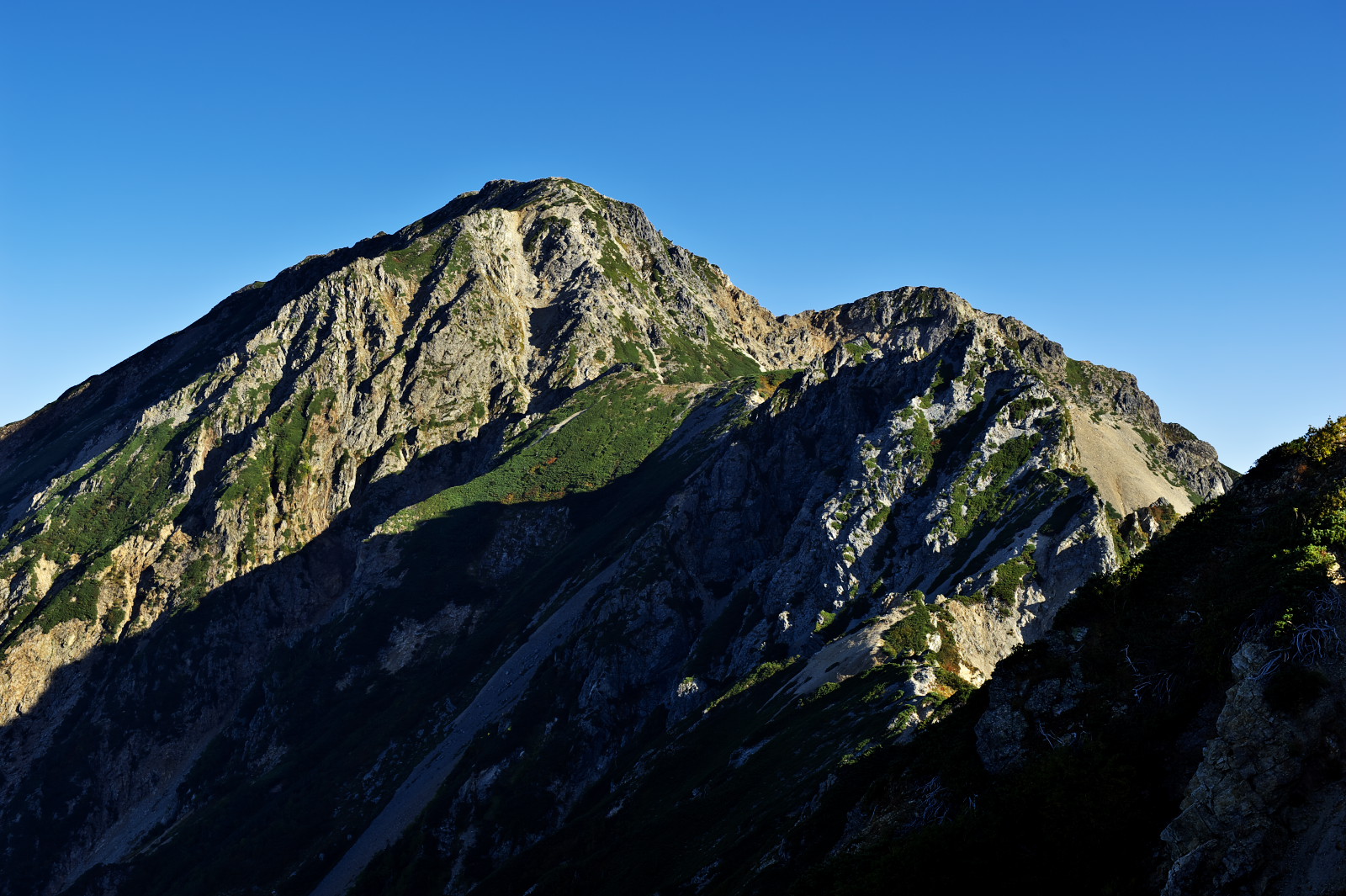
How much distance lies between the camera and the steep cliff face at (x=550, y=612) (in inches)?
3083

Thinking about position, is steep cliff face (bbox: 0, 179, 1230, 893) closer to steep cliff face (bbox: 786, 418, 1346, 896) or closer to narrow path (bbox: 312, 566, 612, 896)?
narrow path (bbox: 312, 566, 612, 896)

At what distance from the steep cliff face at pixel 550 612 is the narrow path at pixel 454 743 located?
516 millimetres

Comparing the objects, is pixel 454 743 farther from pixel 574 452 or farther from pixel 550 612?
pixel 574 452

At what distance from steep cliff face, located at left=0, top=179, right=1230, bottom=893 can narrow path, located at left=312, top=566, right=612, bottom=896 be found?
1.69 feet

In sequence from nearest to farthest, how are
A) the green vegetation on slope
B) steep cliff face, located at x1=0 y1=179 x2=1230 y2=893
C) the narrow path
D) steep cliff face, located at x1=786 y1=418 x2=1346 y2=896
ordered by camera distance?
steep cliff face, located at x1=786 y1=418 x2=1346 y2=896 → steep cliff face, located at x1=0 y1=179 x2=1230 y2=893 → the narrow path → the green vegetation on slope

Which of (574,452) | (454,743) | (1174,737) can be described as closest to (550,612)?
(454,743)

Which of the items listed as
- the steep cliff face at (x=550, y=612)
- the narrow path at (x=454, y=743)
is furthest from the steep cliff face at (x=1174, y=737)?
the narrow path at (x=454, y=743)

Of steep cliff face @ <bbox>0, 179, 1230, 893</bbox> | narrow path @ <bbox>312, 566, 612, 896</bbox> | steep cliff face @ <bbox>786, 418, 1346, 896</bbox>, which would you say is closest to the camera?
steep cliff face @ <bbox>786, 418, 1346, 896</bbox>

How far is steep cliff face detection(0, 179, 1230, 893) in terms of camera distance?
78.3m

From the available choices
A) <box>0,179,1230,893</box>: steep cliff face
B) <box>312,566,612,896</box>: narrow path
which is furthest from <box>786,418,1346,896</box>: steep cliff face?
<box>312,566,612,896</box>: narrow path

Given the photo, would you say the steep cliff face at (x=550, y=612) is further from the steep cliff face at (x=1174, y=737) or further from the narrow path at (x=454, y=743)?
the steep cliff face at (x=1174, y=737)

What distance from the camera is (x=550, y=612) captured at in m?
132

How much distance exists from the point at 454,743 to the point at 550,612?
2255 centimetres

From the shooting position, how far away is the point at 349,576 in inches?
7244
